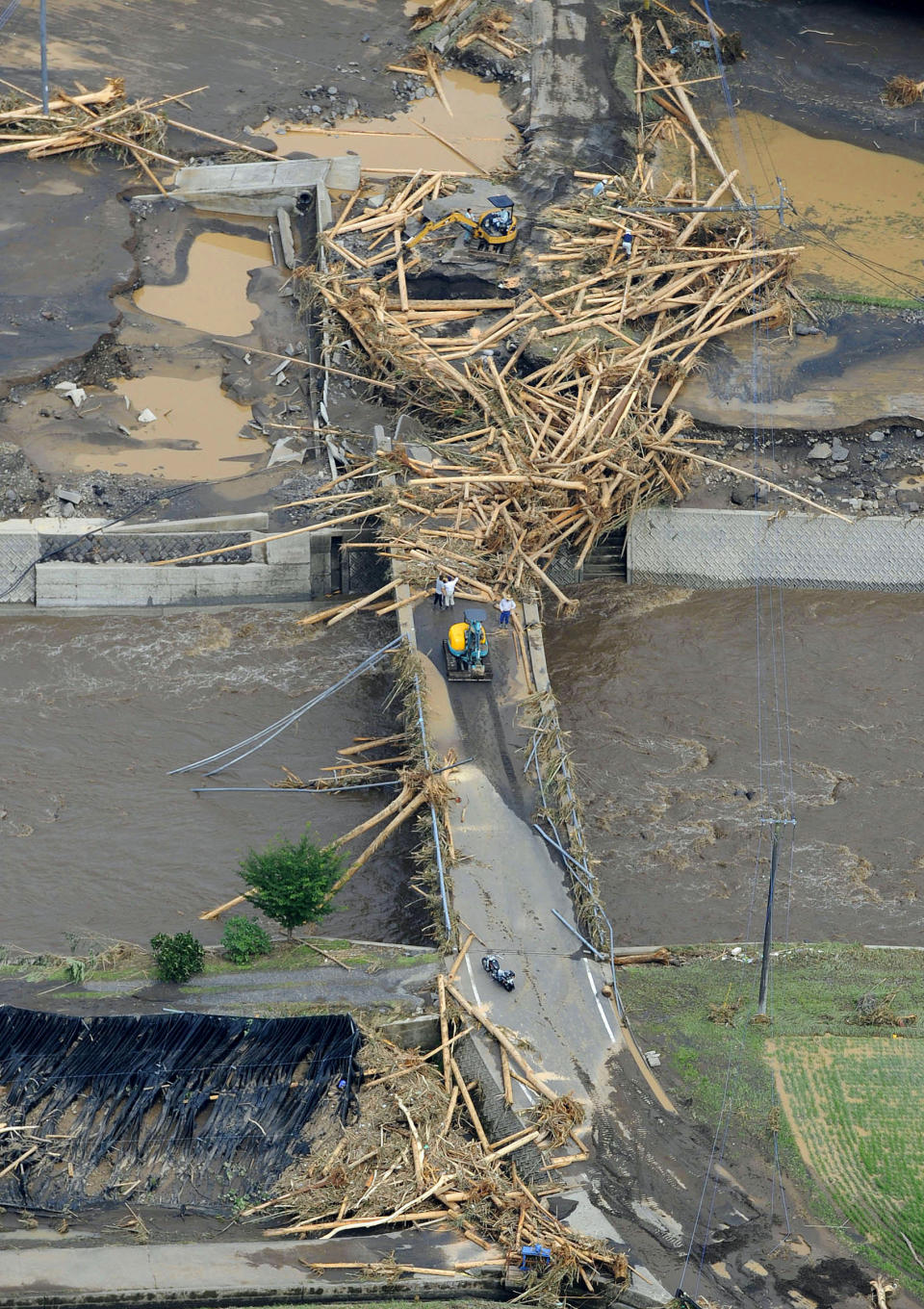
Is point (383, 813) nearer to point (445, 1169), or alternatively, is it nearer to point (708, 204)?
point (445, 1169)

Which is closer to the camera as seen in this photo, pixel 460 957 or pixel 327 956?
pixel 460 957

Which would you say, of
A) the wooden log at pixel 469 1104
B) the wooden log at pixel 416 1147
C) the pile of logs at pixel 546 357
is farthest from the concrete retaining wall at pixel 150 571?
the wooden log at pixel 416 1147

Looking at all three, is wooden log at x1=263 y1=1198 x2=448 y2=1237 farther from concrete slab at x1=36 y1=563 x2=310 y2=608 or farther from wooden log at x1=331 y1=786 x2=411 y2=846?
concrete slab at x1=36 y1=563 x2=310 y2=608

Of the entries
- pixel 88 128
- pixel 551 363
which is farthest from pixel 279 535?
pixel 88 128

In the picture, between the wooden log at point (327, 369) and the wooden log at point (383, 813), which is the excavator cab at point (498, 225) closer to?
the wooden log at point (327, 369)

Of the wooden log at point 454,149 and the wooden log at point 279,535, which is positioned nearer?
the wooden log at point 279,535

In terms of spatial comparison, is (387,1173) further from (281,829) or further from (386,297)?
(386,297)
